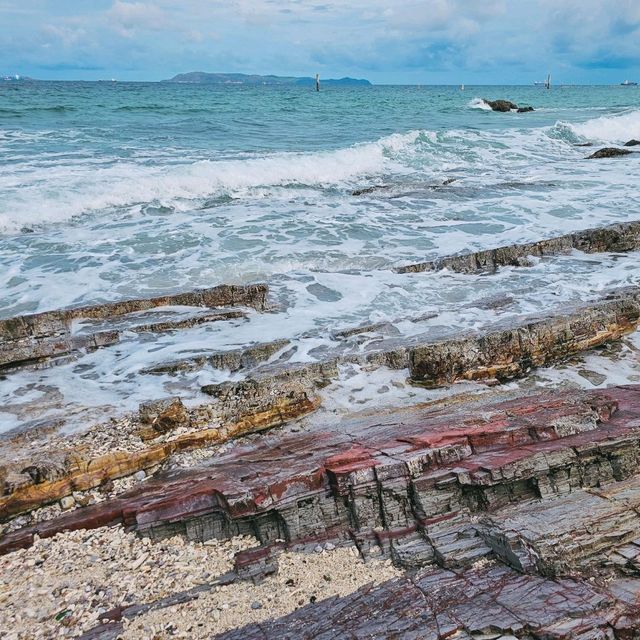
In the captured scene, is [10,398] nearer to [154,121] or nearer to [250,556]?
[250,556]

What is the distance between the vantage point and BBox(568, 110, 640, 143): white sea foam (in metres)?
32.5

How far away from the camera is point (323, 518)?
3.96 metres

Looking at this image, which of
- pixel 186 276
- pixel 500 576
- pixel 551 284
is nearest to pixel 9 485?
pixel 500 576

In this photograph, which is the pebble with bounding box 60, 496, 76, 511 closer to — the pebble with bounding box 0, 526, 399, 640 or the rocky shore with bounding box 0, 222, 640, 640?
the rocky shore with bounding box 0, 222, 640, 640

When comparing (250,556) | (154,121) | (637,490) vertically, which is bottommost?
(250,556)

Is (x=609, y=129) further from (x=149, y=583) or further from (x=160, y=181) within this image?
(x=149, y=583)

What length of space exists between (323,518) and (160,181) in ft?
46.7

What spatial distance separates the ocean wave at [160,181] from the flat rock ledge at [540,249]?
803cm

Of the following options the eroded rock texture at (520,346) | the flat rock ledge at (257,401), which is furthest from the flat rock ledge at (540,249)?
the eroded rock texture at (520,346)

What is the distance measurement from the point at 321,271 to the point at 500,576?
23.3 ft

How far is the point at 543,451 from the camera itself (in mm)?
4121

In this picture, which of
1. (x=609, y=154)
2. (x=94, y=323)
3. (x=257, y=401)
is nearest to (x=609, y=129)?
(x=609, y=154)

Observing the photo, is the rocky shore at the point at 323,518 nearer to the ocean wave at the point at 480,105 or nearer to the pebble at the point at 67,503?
the pebble at the point at 67,503

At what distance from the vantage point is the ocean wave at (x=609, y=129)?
32438 mm
